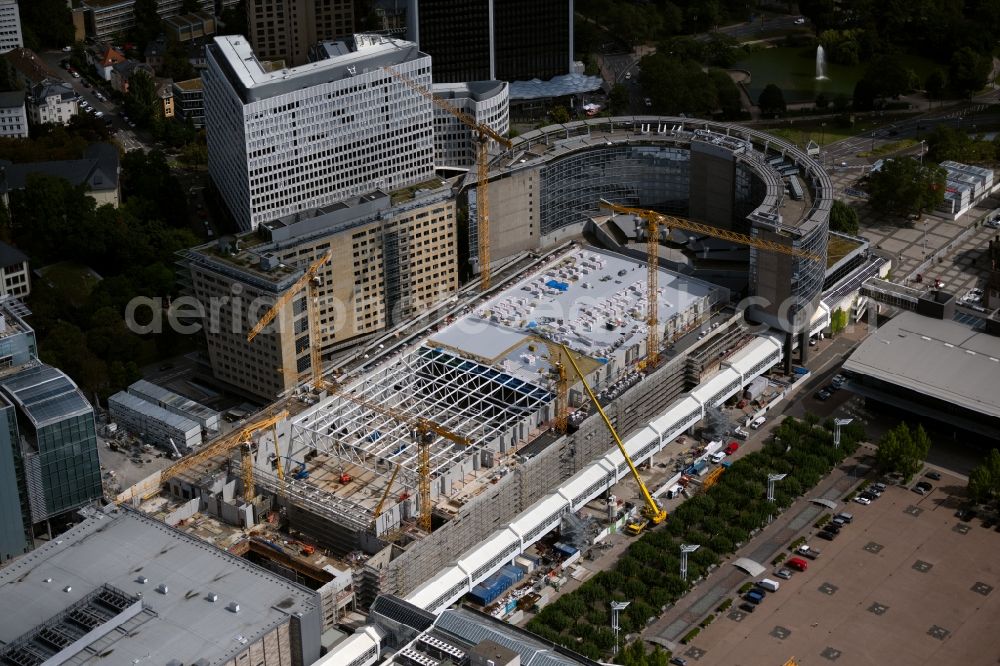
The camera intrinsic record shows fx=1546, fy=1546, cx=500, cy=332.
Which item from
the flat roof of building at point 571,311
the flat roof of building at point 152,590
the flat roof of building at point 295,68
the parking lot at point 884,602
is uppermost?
the flat roof of building at point 295,68

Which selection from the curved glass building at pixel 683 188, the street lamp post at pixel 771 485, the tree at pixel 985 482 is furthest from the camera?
the curved glass building at pixel 683 188

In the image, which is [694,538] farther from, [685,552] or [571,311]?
[571,311]

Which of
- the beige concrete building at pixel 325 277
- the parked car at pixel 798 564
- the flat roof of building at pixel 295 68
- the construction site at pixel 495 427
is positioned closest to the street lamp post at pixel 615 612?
the construction site at pixel 495 427

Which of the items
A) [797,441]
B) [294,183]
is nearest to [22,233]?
[294,183]

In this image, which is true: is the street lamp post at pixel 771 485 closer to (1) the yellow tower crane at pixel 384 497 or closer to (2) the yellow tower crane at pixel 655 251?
(2) the yellow tower crane at pixel 655 251

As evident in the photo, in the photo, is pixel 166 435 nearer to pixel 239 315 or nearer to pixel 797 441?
pixel 239 315

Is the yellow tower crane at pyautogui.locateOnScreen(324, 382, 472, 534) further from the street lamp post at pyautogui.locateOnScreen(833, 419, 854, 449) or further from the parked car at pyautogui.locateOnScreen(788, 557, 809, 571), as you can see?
the street lamp post at pyautogui.locateOnScreen(833, 419, 854, 449)
